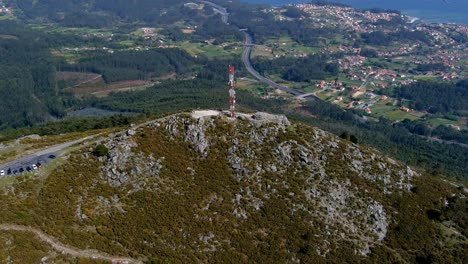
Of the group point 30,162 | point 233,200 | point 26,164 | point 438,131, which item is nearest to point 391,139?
point 438,131

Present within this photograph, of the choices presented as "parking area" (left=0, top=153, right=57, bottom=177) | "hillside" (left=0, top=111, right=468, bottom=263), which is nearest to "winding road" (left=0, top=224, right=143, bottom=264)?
"hillside" (left=0, top=111, right=468, bottom=263)

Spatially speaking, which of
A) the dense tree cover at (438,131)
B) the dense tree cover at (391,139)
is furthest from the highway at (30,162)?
the dense tree cover at (438,131)

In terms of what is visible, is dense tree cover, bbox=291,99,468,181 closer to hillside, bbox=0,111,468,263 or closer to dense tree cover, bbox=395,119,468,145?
dense tree cover, bbox=395,119,468,145

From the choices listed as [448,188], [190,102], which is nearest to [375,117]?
[190,102]

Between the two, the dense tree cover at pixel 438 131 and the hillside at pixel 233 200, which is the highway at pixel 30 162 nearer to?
the hillside at pixel 233 200

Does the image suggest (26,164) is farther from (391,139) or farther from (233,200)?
(391,139)

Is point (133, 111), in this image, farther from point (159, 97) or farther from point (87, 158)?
point (87, 158)
